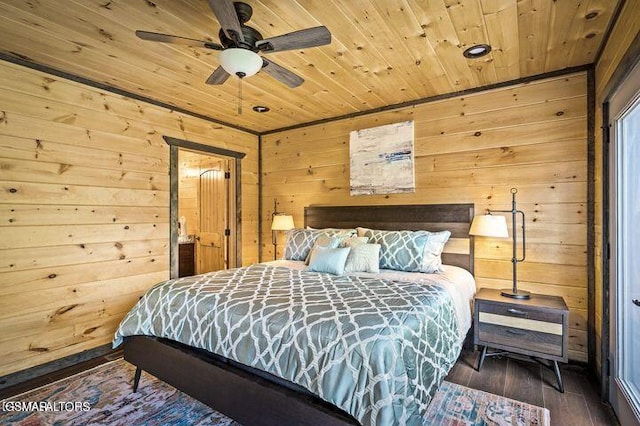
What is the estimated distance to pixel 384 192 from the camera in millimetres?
3811

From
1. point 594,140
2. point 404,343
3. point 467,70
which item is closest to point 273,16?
point 467,70

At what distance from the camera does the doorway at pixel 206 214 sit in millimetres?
4652

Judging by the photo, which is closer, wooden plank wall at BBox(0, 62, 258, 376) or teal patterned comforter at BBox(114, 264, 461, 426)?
teal patterned comforter at BBox(114, 264, 461, 426)

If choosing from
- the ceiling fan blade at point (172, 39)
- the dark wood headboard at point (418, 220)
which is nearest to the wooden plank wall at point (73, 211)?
the ceiling fan blade at point (172, 39)

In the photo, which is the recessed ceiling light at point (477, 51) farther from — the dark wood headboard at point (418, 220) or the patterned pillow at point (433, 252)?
the patterned pillow at point (433, 252)

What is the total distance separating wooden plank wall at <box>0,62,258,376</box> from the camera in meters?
2.63

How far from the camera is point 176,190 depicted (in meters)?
3.76

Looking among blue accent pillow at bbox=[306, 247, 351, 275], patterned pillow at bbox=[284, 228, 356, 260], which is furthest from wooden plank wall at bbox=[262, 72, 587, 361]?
blue accent pillow at bbox=[306, 247, 351, 275]

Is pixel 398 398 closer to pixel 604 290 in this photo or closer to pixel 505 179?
pixel 604 290

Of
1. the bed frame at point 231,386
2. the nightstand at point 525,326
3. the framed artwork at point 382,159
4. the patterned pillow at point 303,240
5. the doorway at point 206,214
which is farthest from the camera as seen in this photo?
the doorway at point 206,214

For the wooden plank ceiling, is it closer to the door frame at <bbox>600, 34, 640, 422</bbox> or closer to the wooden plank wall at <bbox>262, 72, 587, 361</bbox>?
the wooden plank wall at <bbox>262, 72, 587, 361</bbox>

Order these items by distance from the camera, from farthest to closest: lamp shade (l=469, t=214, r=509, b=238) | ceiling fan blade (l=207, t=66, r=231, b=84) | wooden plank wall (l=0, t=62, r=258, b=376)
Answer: lamp shade (l=469, t=214, r=509, b=238), wooden plank wall (l=0, t=62, r=258, b=376), ceiling fan blade (l=207, t=66, r=231, b=84)

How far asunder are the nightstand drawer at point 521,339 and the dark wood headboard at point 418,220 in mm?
720

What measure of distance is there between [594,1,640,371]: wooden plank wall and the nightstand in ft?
1.08
